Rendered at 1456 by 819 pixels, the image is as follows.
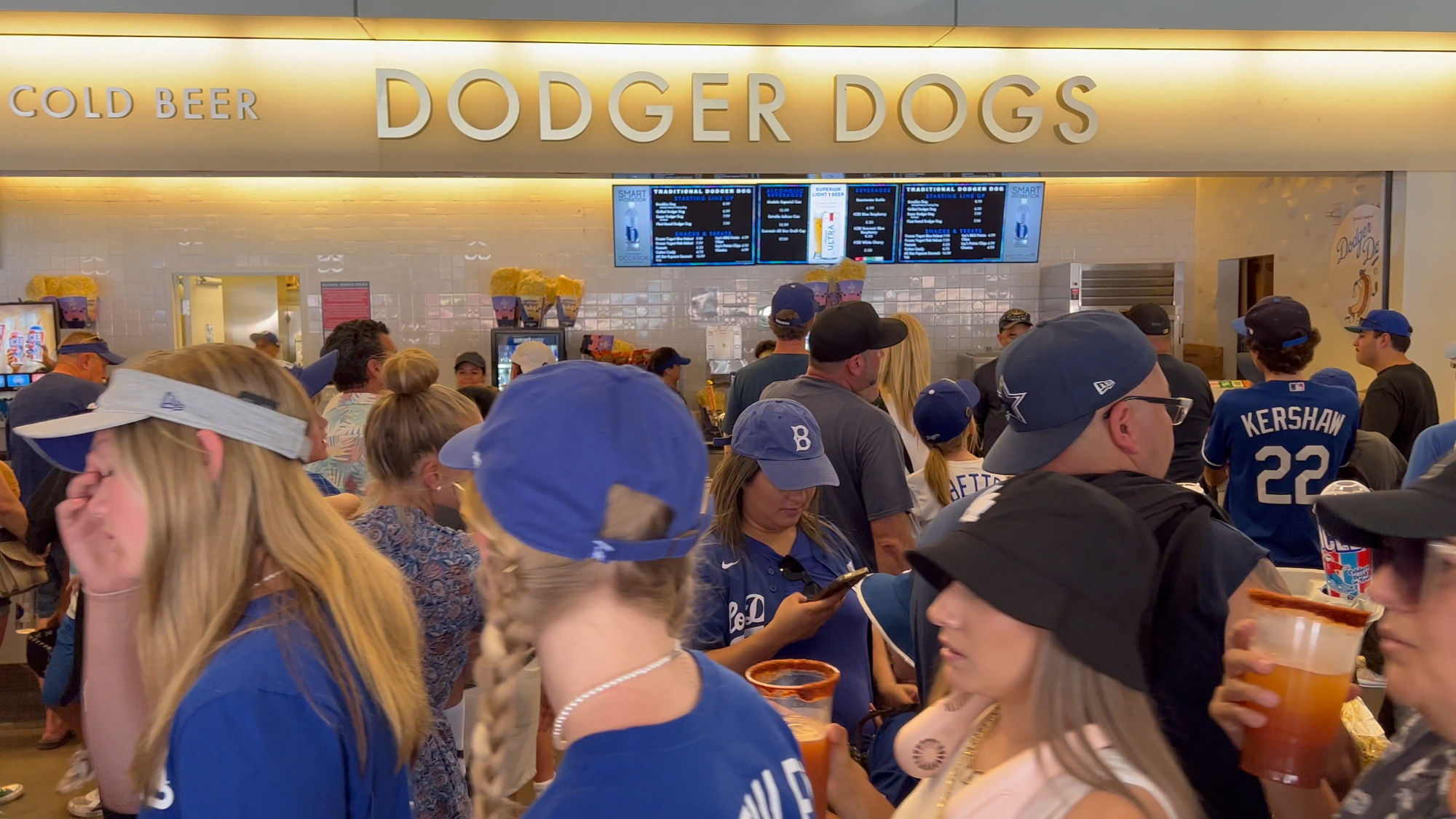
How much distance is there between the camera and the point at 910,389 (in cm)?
461

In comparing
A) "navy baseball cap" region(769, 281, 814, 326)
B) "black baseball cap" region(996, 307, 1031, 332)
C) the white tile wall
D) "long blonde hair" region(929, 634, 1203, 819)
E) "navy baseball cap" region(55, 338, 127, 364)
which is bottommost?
"long blonde hair" region(929, 634, 1203, 819)

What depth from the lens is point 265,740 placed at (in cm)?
121

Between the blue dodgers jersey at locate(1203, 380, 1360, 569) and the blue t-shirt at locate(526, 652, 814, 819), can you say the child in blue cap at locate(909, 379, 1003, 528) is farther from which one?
the blue t-shirt at locate(526, 652, 814, 819)

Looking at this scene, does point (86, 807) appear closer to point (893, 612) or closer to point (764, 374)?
point (764, 374)

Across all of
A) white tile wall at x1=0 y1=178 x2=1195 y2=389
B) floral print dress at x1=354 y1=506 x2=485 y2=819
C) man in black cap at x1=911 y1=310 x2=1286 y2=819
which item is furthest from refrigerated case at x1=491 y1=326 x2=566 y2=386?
man in black cap at x1=911 y1=310 x2=1286 y2=819

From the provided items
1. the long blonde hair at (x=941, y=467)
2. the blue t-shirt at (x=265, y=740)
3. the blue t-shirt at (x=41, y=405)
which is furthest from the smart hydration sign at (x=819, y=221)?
the blue t-shirt at (x=265, y=740)

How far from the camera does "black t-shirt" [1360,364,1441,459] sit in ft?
16.4

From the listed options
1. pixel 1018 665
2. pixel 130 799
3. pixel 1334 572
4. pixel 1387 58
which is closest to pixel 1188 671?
pixel 1018 665

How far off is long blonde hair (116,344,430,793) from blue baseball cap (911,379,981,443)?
228 centimetres

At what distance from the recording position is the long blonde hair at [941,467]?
3.51 m

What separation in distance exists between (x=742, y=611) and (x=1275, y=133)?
631cm

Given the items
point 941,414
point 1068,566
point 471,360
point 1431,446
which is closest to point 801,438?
point 941,414

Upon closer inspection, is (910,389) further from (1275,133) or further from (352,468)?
(1275,133)

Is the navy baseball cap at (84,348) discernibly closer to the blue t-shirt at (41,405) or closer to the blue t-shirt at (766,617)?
the blue t-shirt at (41,405)
